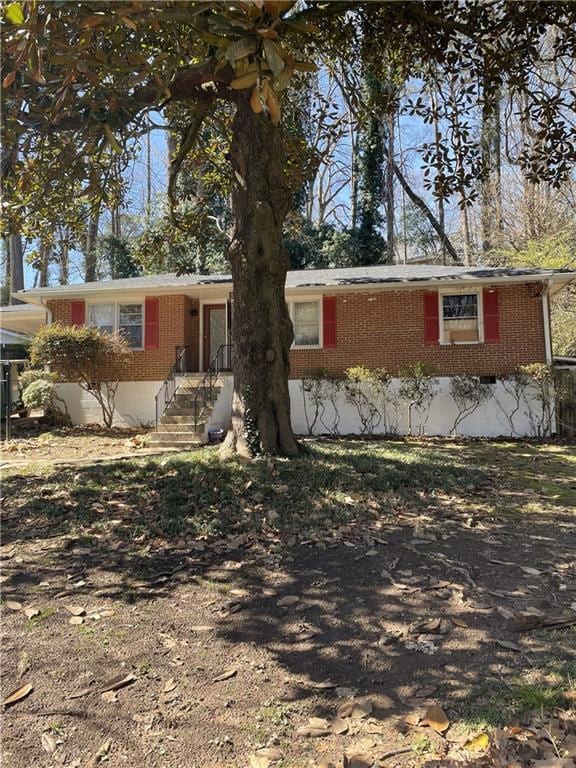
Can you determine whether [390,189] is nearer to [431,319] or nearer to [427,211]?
[427,211]

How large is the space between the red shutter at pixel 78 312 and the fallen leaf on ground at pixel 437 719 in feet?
43.9

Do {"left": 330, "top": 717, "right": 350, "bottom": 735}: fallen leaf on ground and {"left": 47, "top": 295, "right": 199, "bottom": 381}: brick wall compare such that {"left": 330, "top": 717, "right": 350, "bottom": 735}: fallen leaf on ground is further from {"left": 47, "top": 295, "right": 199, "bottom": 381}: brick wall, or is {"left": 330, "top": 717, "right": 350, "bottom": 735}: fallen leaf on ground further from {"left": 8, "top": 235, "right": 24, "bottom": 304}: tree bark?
{"left": 8, "top": 235, "right": 24, "bottom": 304}: tree bark

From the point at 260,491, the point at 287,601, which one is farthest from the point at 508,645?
the point at 260,491

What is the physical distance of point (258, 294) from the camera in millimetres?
6941

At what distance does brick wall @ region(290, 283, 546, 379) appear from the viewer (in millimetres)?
11977

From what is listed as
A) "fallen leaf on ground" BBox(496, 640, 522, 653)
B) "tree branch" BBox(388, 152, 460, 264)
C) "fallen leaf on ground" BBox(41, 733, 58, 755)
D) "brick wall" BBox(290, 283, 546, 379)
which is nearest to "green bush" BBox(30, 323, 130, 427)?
"brick wall" BBox(290, 283, 546, 379)

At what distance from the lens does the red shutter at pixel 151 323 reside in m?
13.6

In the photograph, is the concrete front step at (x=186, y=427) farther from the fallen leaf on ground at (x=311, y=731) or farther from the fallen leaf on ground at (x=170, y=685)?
the fallen leaf on ground at (x=311, y=731)

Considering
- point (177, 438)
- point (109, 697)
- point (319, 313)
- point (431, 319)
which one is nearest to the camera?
point (109, 697)

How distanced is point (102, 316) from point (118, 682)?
1267 cm

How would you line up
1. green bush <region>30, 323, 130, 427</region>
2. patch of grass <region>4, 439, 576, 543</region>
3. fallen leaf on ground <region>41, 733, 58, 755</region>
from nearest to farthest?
1. fallen leaf on ground <region>41, 733, 58, 755</region>
2. patch of grass <region>4, 439, 576, 543</region>
3. green bush <region>30, 323, 130, 427</region>

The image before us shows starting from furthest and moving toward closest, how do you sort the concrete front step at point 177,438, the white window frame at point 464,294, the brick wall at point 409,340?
the white window frame at point 464,294 → the brick wall at point 409,340 → the concrete front step at point 177,438

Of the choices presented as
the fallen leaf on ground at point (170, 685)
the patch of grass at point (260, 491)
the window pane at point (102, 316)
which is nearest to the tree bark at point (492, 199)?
the window pane at point (102, 316)

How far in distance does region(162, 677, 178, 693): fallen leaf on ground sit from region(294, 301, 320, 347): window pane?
1096cm
